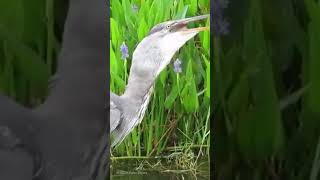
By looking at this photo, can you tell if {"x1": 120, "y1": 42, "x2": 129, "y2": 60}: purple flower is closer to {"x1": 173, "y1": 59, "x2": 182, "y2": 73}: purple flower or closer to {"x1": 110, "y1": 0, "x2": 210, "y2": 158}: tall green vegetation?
{"x1": 110, "y1": 0, "x2": 210, "y2": 158}: tall green vegetation

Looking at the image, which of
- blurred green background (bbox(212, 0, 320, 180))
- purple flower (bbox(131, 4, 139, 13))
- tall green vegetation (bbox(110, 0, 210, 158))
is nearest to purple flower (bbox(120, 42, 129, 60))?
tall green vegetation (bbox(110, 0, 210, 158))

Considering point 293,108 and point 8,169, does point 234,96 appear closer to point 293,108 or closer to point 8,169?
point 293,108

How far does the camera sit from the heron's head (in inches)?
59.0

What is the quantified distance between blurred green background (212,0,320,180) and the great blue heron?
0.12 m

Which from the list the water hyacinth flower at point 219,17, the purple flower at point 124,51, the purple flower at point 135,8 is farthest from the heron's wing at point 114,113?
the water hyacinth flower at point 219,17

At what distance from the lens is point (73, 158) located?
152 centimetres

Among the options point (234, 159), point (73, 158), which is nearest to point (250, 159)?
point (234, 159)

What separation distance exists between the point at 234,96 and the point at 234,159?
0.65ft

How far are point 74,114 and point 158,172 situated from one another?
32 cm

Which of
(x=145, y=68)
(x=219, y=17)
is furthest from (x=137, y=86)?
(x=219, y=17)

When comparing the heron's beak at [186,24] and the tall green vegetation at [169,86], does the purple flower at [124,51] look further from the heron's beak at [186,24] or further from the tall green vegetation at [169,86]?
the heron's beak at [186,24]

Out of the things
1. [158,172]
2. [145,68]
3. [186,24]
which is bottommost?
[158,172]

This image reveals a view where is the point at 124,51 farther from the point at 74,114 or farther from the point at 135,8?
the point at 74,114

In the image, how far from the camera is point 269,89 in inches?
60.0
